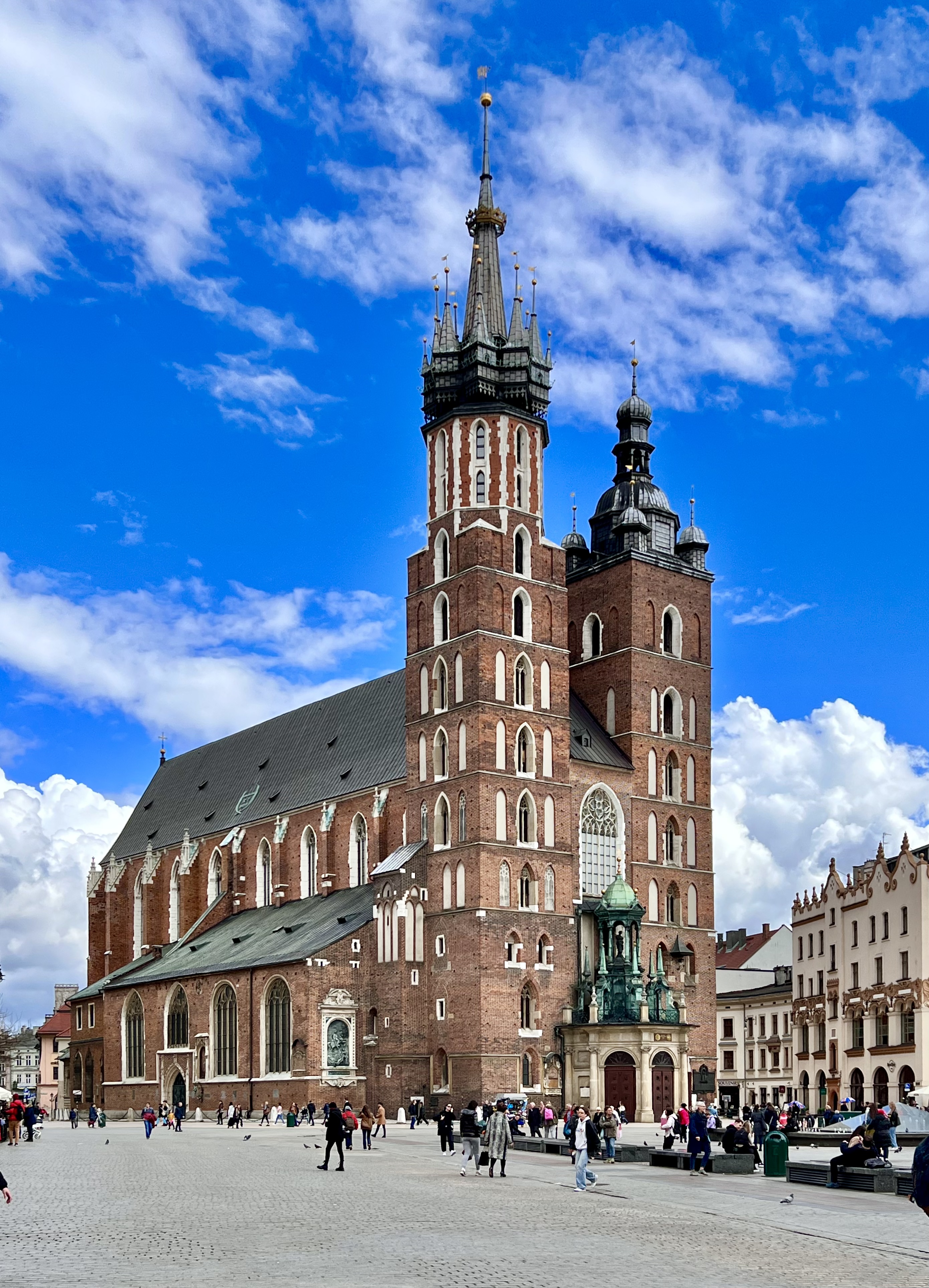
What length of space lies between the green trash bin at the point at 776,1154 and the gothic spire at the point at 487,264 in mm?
44639

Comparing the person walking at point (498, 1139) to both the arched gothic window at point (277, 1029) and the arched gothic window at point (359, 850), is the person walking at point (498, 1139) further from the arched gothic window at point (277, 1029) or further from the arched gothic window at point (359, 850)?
the arched gothic window at point (359, 850)

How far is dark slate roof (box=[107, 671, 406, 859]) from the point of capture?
7588cm

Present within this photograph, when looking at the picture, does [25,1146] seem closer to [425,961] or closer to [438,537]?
[425,961]

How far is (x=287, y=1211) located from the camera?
2327 centimetres

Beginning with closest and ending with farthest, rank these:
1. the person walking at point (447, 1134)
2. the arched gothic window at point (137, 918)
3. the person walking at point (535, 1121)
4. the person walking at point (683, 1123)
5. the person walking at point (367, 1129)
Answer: the person walking at point (447, 1134), the person walking at point (683, 1123), the person walking at point (367, 1129), the person walking at point (535, 1121), the arched gothic window at point (137, 918)

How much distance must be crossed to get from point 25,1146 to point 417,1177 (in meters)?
22.7

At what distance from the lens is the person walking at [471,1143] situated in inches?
1255

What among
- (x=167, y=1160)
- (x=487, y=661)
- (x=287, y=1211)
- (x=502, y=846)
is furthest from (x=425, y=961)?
(x=287, y=1211)

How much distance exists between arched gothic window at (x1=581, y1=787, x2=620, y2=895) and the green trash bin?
33506mm

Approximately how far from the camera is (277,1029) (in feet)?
213

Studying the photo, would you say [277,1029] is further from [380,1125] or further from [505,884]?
[380,1125]

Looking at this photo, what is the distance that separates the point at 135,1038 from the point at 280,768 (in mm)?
15866

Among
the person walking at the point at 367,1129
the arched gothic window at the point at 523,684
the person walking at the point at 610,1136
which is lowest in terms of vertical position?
the person walking at the point at 367,1129

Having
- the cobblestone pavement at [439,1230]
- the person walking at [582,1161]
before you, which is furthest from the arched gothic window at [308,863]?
the person walking at [582,1161]
